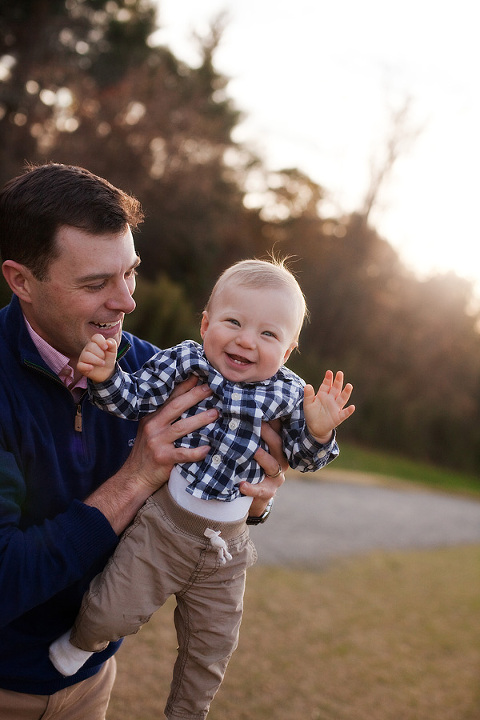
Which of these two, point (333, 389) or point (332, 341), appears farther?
point (332, 341)

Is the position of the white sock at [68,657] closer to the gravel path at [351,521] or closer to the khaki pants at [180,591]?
the khaki pants at [180,591]

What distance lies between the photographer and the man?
1.92 m

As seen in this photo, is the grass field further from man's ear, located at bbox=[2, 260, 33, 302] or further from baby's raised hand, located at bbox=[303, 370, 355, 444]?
man's ear, located at bbox=[2, 260, 33, 302]

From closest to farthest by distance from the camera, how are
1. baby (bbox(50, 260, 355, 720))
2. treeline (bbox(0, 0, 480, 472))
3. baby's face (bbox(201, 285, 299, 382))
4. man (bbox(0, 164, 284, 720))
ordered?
man (bbox(0, 164, 284, 720)) < baby (bbox(50, 260, 355, 720)) < baby's face (bbox(201, 285, 299, 382)) < treeline (bbox(0, 0, 480, 472))

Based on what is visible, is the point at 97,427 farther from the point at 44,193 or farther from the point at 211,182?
the point at 211,182

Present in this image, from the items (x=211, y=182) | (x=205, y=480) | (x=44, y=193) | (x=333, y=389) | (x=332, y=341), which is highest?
(x=211, y=182)

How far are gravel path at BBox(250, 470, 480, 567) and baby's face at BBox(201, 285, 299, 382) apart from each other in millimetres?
5406

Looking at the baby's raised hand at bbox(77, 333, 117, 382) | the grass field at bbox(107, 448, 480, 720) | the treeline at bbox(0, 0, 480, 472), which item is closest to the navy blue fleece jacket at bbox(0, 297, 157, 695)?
the baby's raised hand at bbox(77, 333, 117, 382)

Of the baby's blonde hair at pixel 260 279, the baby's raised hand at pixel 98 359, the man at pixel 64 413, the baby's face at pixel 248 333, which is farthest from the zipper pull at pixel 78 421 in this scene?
the baby's blonde hair at pixel 260 279

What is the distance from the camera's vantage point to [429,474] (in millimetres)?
19516

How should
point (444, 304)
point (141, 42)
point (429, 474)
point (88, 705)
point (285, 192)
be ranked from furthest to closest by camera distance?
point (285, 192)
point (444, 304)
point (141, 42)
point (429, 474)
point (88, 705)

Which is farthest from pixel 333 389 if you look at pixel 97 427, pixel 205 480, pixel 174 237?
pixel 174 237

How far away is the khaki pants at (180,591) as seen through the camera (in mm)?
2006

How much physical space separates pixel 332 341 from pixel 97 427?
22.8m
